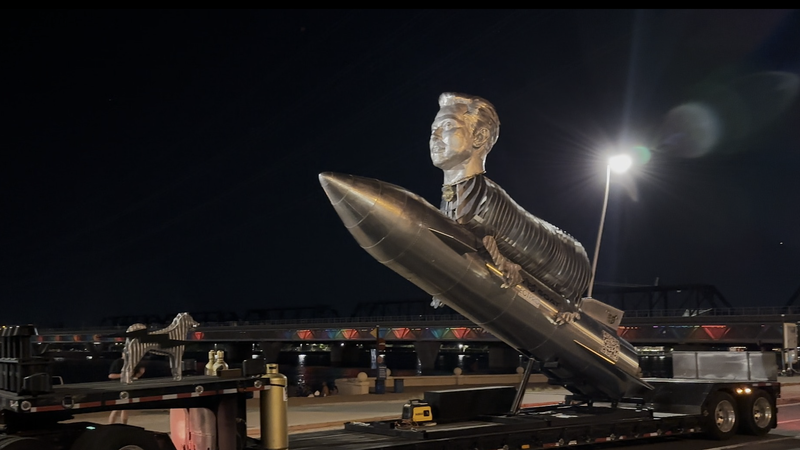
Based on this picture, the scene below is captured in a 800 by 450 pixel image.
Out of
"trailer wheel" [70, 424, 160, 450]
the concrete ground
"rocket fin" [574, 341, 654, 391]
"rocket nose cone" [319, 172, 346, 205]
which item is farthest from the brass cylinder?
"rocket fin" [574, 341, 654, 391]

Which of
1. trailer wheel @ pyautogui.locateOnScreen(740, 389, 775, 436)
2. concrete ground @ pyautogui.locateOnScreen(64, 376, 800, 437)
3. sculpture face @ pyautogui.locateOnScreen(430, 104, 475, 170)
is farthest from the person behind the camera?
concrete ground @ pyautogui.locateOnScreen(64, 376, 800, 437)

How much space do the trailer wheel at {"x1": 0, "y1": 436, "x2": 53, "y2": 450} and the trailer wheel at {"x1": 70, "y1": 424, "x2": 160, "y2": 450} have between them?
1.03ft

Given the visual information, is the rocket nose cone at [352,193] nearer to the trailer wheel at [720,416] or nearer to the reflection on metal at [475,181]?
the reflection on metal at [475,181]

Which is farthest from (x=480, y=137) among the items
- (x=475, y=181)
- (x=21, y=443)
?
(x=21, y=443)

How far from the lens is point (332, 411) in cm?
2305

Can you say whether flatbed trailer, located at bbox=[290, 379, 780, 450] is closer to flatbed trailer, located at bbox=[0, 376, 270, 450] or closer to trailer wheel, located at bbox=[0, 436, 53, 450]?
flatbed trailer, located at bbox=[0, 376, 270, 450]

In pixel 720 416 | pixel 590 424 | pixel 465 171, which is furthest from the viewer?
pixel 720 416

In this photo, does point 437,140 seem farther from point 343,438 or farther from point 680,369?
point 680,369

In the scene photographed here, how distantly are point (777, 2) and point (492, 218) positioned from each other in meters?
7.15

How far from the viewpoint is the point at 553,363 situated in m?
15.2

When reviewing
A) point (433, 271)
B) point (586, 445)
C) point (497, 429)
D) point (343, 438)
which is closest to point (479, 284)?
point (433, 271)

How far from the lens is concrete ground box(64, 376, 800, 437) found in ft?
59.0

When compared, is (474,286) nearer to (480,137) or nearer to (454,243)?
(454,243)

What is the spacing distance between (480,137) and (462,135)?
1.17 feet
